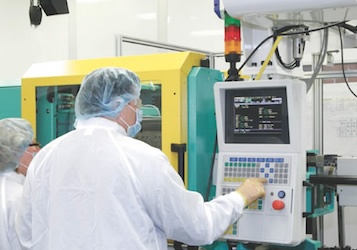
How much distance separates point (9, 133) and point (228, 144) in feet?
2.96

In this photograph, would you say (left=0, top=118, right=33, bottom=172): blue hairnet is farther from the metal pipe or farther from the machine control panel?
the metal pipe

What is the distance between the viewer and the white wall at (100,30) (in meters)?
4.45

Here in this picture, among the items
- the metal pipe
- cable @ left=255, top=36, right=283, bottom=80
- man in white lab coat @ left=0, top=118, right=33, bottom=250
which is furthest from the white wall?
man in white lab coat @ left=0, top=118, right=33, bottom=250

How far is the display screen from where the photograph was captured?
2109 millimetres

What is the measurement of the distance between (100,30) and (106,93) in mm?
3327

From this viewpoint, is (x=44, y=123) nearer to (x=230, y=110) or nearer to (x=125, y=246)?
(x=230, y=110)

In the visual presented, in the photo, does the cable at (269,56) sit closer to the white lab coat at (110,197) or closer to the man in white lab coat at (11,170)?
the white lab coat at (110,197)

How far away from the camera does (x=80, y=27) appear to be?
4.90 m

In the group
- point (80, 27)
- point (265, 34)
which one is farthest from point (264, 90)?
point (80, 27)

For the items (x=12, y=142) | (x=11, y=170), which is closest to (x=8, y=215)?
(x=11, y=170)

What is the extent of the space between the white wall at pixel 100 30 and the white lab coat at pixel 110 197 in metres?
2.30

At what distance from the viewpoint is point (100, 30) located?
504 centimetres

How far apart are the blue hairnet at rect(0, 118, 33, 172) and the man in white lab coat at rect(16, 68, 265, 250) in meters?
0.34

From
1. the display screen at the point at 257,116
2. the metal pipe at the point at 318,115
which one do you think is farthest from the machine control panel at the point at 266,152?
the metal pipe at the point at 318,115
